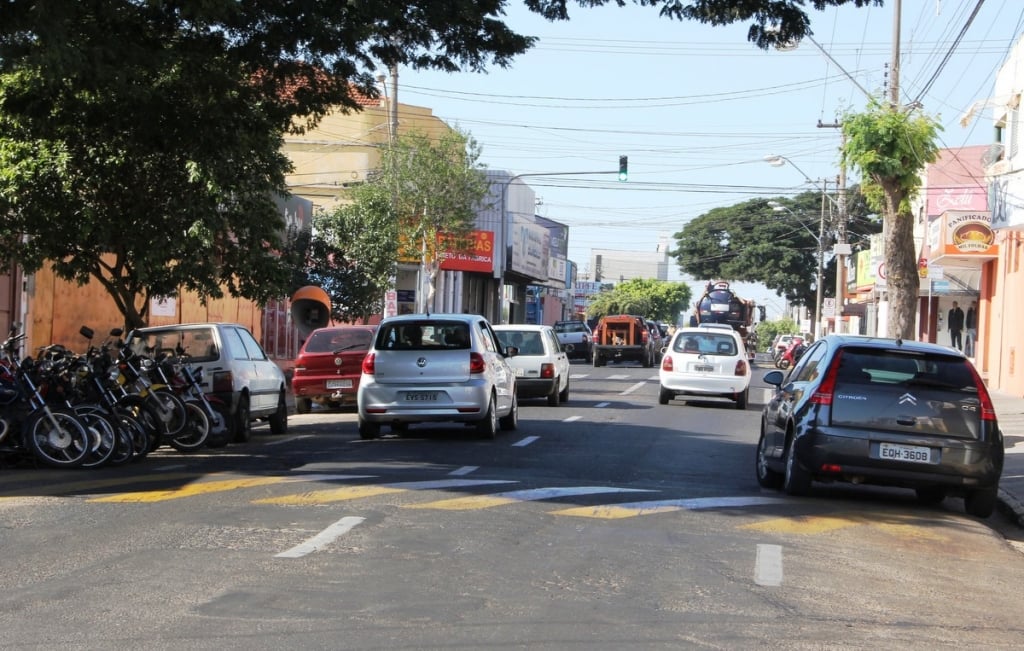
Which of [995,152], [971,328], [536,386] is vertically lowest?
[536,386]

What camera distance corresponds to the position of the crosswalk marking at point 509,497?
35.3ft

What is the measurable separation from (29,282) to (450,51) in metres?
13.6

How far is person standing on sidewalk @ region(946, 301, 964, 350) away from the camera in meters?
49.0

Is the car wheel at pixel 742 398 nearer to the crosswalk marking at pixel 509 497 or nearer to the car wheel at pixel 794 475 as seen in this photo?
the car wheel at pixel 794 475

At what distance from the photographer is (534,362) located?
25234mm

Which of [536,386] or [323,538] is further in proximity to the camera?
[536,386]

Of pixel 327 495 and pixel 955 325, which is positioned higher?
pixel 955 325

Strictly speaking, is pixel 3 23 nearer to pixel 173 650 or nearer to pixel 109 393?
pixel 109 393

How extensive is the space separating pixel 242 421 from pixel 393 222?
2027 centimetres

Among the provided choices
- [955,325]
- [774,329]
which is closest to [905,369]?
[955,325]

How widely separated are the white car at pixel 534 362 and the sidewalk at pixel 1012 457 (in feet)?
26.7

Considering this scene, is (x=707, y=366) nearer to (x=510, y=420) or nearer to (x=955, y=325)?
(x=510, y=420)

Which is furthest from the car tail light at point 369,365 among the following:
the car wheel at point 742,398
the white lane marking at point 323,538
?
the car wheel at point 742,398

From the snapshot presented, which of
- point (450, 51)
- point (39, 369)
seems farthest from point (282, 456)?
point (450, 51)
